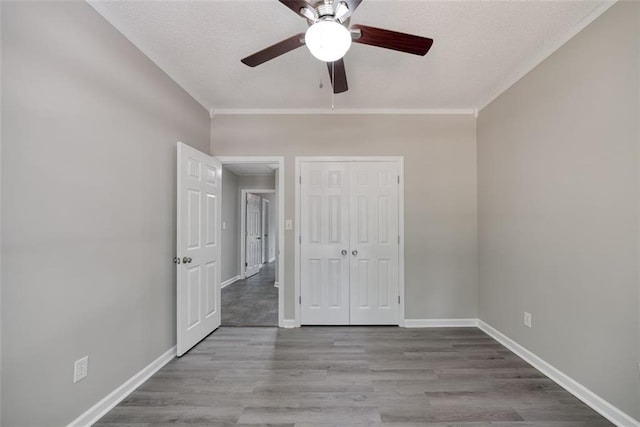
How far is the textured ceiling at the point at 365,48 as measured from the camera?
1.81 meters

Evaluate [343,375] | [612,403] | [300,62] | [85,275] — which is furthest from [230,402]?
[300,62]

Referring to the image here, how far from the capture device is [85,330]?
1702mm

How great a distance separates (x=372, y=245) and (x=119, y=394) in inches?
104

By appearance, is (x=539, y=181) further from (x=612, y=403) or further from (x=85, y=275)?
(x=85, y=275)

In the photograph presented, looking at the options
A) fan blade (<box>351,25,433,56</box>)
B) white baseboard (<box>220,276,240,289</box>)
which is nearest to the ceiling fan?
fan blade (<box>351,25,433,56</box>)

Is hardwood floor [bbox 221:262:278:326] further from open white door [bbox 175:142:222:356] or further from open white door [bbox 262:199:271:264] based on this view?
open white door [bbox 262:199:271:264]

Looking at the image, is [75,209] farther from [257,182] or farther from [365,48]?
[257,182]

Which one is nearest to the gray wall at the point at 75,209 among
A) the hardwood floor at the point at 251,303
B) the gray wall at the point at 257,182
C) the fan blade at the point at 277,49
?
the fan blade at the point at 277,49

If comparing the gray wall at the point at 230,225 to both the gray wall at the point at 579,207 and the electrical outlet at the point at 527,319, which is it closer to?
the gray wall at the point at 579,207

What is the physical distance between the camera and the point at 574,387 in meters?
2.00

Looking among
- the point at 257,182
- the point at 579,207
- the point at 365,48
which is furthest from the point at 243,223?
the point at 579,207

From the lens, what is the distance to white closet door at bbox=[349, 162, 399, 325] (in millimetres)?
3361

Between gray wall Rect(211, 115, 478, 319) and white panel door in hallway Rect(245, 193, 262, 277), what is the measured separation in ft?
10.9

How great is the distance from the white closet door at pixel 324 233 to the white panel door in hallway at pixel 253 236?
3392 millimetres
